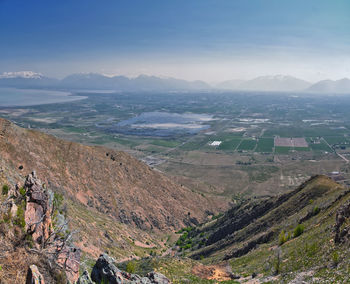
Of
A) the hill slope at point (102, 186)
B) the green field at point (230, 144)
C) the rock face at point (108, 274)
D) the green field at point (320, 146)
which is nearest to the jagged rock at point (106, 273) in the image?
the rock face at point (108, 274)

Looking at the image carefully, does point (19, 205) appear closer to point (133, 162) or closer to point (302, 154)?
point (133, 162)

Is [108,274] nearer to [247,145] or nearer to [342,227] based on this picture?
[342,227]

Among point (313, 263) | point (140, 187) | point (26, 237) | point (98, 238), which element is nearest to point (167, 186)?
point (140, 187)

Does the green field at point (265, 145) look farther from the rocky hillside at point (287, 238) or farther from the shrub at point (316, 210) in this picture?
the shrub at point (316, 210)

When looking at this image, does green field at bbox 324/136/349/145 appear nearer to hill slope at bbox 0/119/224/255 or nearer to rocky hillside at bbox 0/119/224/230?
rocky hillside at bbox 0/119/224/230

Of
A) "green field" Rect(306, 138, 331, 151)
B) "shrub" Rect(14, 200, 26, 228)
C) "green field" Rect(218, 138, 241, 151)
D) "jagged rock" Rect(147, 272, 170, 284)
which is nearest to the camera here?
"shrub" Rect(14, 200, 26, 228)

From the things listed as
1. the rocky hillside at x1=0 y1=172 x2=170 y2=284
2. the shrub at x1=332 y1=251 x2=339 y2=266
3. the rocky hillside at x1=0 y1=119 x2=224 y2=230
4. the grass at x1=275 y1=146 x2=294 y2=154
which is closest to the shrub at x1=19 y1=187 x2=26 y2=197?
the rocky hillside at x1=0 y1=172 x2=170 y2=284
